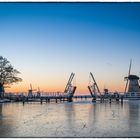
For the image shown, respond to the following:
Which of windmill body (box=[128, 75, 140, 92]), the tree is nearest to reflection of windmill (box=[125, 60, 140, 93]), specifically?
windmill body (box=[128, 75, 140, 92])

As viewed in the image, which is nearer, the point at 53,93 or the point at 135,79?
the point at 53,93

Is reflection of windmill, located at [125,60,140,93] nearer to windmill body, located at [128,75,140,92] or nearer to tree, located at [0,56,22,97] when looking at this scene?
windmill body, located at [128,75,140,92]

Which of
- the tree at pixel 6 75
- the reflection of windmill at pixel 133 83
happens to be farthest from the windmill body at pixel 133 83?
the tree at pixel 6 75

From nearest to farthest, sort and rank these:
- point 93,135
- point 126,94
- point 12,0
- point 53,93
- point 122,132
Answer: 1. point 12,0
2. point 93,135
3. point 122,132
4. point 126,94
5. point 53,93

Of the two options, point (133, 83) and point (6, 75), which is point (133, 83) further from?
point (6, 75)

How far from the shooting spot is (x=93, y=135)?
13422 mm

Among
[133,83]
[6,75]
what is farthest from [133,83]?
[6,75]

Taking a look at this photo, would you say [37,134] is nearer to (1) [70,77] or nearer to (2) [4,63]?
(2) [4,63]

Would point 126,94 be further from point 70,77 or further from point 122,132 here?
point 122,132

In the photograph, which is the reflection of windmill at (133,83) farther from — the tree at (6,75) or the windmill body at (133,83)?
the tree at (6,75)

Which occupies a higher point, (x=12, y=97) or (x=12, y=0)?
(x=12, y=0)

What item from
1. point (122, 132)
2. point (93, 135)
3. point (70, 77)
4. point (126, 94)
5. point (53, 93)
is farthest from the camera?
point (70, 77)

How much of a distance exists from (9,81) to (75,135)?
51.9m

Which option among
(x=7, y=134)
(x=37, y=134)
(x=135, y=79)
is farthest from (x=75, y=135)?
(x=135, y=79)
